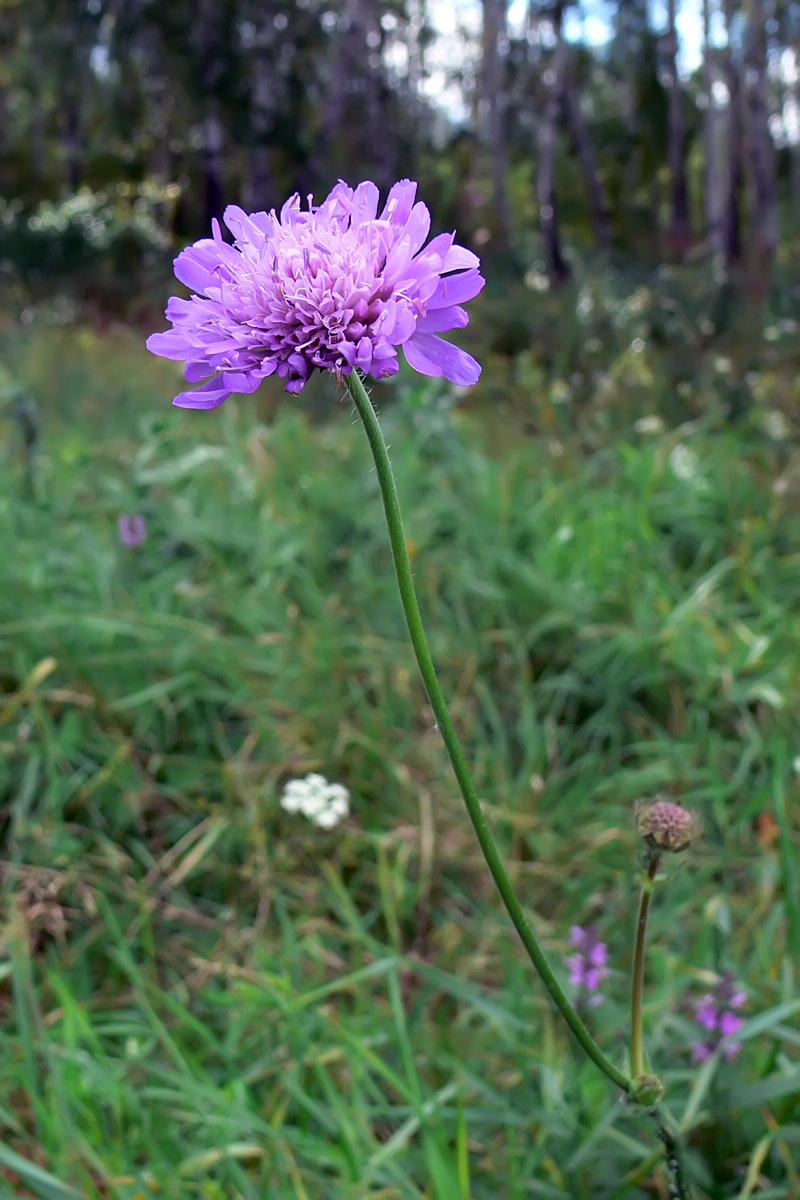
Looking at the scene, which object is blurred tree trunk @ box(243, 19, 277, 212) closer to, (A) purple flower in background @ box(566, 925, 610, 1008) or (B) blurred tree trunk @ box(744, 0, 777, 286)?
(B) blurred tree trunk @ box(744, 0, 777, 286)

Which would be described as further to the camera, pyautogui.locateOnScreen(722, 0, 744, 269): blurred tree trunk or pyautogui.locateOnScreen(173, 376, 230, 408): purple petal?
pyautogui.locateOnScreen(722, 0, 744, 269): blurred tree trunk

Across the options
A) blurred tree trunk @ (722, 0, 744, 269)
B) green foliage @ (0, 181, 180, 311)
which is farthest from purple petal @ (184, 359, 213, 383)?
blurred tree trunk @ (722, 0, 744, 269)

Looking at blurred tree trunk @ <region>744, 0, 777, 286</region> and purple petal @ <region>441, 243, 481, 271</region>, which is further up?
blurred tree trunk @ <region>744, 0, 777, 286</region>

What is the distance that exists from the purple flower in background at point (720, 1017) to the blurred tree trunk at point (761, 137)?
882cm

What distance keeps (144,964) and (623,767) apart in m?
1.20

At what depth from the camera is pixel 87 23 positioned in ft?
38.3

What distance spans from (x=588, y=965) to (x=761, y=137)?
37.8ft

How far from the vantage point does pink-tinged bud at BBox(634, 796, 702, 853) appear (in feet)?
2.95

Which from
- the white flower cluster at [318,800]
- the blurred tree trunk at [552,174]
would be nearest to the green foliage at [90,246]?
the blurred tree trunk at [552,174]

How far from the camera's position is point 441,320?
0.81 metres

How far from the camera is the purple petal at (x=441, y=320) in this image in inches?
31.7

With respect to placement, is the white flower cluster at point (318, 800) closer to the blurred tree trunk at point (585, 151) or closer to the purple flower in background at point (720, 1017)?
the purple flower in background at point (720, 1017)

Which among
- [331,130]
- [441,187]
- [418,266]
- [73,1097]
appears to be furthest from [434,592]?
[441,187]

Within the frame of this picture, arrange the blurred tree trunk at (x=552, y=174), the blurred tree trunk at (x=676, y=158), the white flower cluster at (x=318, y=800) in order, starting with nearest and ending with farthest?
the white flower cluster at (x=318, y=800)
the blurred tree trunk at (x=552, y=174)
the blurred tree trunk at (x=676, y=158)
